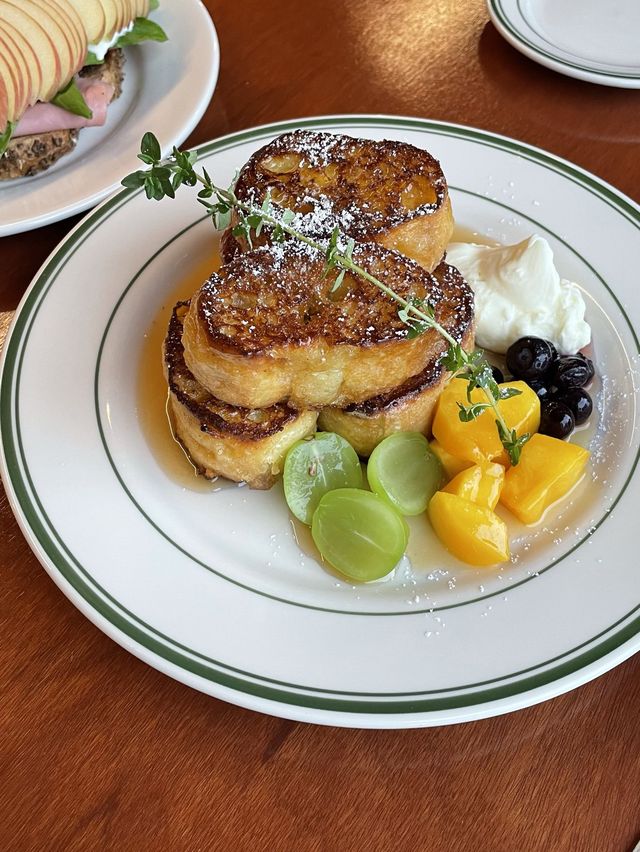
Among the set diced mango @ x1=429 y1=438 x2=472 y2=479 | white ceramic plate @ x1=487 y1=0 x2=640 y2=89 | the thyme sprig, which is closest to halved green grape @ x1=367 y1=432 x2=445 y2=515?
diced mango @ x1=429 y1=438 x2=472 y2=479

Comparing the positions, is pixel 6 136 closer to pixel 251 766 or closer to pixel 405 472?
pixel 405 472

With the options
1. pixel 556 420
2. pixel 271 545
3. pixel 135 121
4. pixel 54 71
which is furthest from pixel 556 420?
pixel 54 71

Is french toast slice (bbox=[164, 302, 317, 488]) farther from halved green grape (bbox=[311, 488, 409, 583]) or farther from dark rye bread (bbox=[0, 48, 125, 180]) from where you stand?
dark rye bread (bbox=[0, 48, 125, 180])

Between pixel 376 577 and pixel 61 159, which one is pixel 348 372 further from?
pixel 61 159

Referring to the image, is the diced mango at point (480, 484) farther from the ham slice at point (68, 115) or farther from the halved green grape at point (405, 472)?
the ham slice at point (68, 115)

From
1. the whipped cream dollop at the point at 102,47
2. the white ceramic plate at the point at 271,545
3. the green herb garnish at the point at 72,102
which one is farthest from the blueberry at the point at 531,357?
the whipped cream dollop at the point at 102,47

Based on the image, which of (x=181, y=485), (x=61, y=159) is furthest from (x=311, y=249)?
(x=61, y=159)
